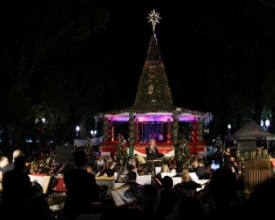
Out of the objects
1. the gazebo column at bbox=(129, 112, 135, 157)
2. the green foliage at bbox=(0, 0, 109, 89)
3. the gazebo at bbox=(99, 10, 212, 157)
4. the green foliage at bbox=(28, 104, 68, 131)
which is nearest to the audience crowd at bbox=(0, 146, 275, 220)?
the gazebo column at bbox=(129, 112, 135, 157)

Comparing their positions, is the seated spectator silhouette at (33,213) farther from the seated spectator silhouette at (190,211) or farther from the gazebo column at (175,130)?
the gazebo column at (175,130)

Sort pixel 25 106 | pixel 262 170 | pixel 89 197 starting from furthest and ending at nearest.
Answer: pixel 25 106 < pixel 262 170 < pixel 89 197

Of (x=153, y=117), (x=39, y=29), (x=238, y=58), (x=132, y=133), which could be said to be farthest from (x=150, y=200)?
(x=238, y=58)

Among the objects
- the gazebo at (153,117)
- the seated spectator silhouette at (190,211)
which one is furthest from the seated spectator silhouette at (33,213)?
the gazebo at (153,117)

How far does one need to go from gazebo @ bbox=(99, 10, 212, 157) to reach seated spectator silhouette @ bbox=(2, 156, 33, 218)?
21.6 metres

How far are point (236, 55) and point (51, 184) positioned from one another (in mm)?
28571

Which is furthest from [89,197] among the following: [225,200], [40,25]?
[40,25]

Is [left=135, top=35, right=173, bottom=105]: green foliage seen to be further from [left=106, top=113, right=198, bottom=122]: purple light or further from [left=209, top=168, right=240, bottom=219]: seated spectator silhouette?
[left=209, top=168, right=240, bottom=219]: seated spectator silhouette

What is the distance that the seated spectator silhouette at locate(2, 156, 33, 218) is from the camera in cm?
636

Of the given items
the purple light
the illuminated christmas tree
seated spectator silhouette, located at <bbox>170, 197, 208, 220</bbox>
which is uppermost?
the illuminated christmas tree

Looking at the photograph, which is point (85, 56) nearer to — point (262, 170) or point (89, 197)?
point (262, 170)

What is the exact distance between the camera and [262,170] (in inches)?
504

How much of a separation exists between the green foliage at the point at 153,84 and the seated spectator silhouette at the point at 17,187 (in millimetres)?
25109

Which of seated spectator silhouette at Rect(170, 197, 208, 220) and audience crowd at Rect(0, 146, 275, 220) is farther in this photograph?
seated spectator silhouette at Rect(170, 197, 208, 220)
